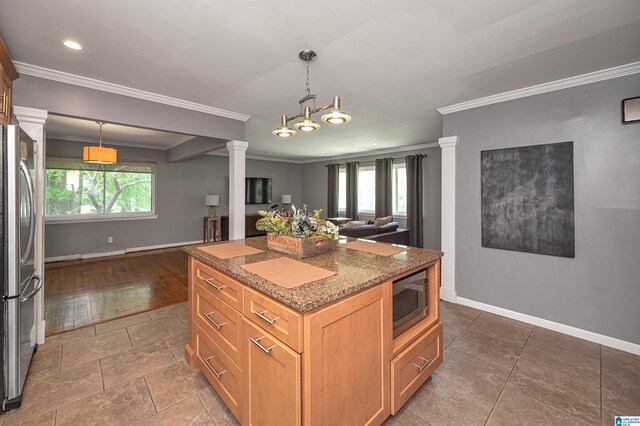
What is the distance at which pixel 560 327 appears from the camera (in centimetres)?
269

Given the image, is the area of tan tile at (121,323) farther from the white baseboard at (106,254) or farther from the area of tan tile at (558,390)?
the white baseboard at (106,254)

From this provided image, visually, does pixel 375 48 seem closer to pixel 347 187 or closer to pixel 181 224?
pixel 347 187

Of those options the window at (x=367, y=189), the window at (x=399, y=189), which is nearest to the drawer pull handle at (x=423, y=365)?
the window at (x=399, y=189)

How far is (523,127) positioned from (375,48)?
1.94 metres

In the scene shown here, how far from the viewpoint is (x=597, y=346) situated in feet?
8.05

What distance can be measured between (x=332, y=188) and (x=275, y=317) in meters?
7.11

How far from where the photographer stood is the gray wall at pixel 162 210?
5.48 m

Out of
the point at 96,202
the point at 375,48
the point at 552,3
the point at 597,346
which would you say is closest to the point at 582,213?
A: the point at 597,346

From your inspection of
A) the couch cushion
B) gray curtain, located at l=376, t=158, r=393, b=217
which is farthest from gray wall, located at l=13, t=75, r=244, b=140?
gray curtain, located at l=376, t=158, r=393, b=217

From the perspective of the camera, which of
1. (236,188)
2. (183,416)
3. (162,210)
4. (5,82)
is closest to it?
(183,416)

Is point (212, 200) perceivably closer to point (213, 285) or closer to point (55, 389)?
point (55, 389)

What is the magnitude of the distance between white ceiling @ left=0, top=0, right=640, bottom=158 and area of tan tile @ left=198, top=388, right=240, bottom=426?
2532 millimetres

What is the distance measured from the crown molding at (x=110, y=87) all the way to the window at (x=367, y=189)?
459 cm

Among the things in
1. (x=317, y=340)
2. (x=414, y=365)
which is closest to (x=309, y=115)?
(x=317, y=340)
